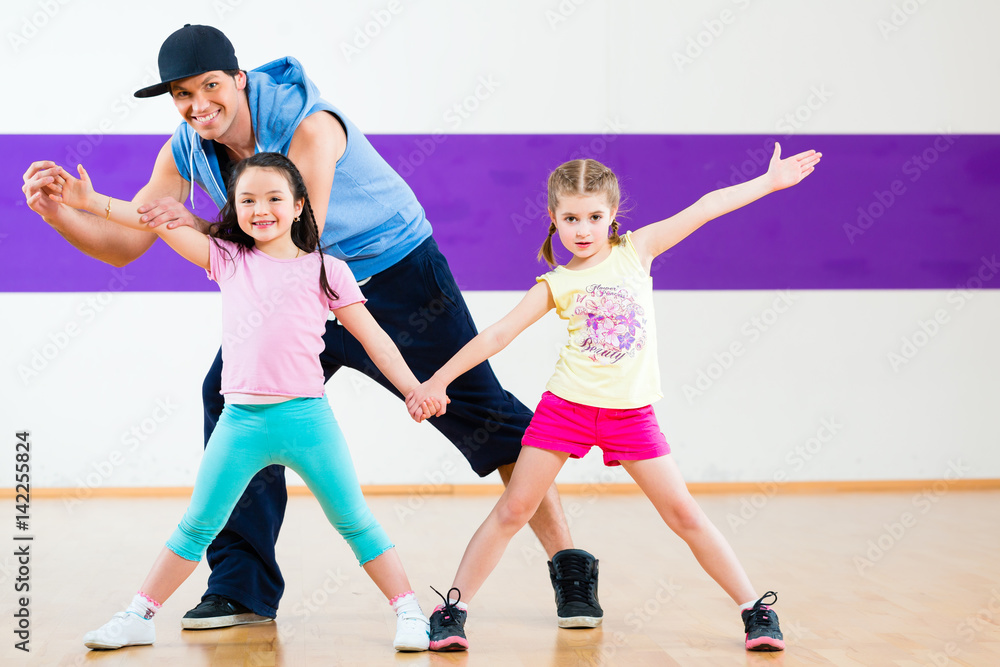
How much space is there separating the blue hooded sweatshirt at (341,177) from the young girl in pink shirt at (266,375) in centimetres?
14

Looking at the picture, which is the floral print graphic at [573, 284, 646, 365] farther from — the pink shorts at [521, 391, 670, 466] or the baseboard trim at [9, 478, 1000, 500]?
the baseboard trim at [9, 478, 1000, 500]

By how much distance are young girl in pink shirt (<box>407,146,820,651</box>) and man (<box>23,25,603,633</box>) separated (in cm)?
17

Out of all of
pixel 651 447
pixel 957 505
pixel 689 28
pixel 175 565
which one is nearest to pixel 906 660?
pixel 651 447

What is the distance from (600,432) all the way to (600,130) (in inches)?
105

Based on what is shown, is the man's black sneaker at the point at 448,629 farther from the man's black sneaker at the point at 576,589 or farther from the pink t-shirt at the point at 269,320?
the pink t-shirt at the point at 269,320

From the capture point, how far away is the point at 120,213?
193cm

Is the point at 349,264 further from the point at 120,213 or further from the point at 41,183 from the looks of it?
the point at 41,183

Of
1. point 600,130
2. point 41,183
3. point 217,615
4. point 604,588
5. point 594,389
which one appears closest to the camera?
point 41,183

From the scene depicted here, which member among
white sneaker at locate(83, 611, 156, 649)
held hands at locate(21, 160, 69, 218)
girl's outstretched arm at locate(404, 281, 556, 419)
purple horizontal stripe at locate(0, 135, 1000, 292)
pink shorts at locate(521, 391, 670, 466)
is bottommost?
white sneaker at locate(83, 611, 156, 649)

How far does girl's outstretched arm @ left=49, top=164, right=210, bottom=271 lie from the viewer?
74.2 inches

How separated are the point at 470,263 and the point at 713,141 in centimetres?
128

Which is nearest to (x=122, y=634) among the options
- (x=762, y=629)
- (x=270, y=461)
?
(x=270, y=461)

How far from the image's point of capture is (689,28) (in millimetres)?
4457

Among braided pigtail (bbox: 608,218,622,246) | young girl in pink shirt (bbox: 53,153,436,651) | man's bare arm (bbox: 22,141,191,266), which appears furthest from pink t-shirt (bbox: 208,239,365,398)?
braided pigtail (bbox: 608,218,622,246)
